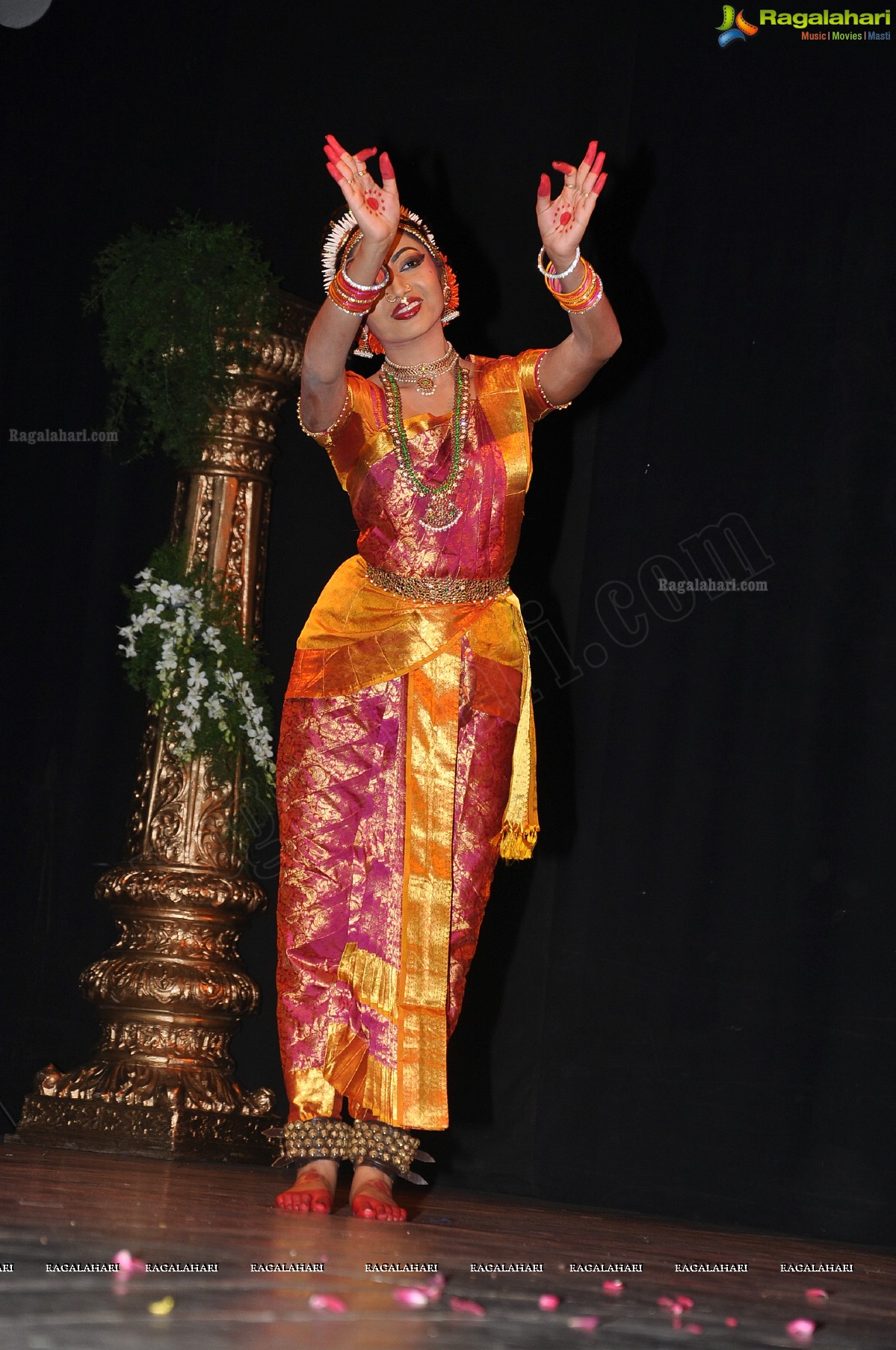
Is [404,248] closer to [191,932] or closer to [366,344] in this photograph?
[366,344]

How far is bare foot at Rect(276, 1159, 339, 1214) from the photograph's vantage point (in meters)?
2.25

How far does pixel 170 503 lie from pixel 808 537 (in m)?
1.68

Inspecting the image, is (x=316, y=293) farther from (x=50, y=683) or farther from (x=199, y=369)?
(x=50, y=683)

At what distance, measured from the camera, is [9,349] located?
13.7 ft

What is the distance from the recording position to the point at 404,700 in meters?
2.52

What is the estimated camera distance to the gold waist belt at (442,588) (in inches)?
100

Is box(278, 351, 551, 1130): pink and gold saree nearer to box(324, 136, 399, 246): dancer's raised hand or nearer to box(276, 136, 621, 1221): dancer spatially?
box(276, 136, 621, 1221): dancer

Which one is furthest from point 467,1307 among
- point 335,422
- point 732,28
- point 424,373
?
point 732,28

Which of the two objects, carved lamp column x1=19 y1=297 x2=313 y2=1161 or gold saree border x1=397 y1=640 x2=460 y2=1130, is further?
carved lamp column x1=19 y1=297 x2=313 y2=1161

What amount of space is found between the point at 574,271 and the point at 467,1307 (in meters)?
1.55

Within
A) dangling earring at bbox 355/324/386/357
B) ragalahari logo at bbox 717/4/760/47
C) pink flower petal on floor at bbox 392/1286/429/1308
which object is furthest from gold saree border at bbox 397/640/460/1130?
ragalahari logo at bbox 717/4/760/47

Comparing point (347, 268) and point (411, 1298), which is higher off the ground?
point (347, 268)

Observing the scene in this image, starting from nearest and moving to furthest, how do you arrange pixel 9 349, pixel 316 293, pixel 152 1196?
pixel 152 1196, pixel 316 293, pixel 9 349

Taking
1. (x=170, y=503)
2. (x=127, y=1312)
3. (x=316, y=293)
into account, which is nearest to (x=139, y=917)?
(x=170, y=503)
